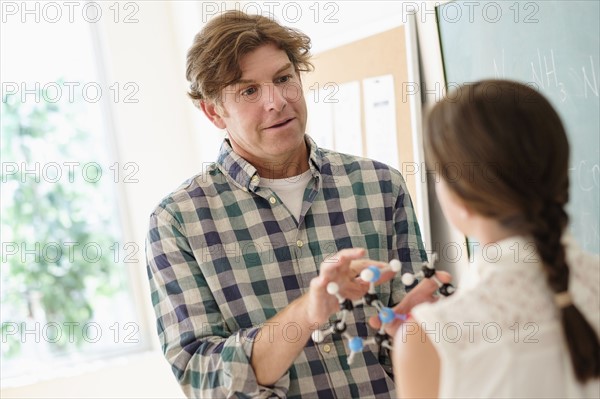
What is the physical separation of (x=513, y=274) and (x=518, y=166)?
0.15 m

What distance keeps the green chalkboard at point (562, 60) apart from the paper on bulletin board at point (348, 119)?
0.62 m

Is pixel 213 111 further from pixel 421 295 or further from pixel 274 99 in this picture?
pixel 421 295

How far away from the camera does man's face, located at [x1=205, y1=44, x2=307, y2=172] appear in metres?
1.68

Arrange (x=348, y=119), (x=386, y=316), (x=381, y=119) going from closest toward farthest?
(x=386, y=316) < (x=381, y=119) < (x=348, y=119)

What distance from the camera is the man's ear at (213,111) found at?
5.91 feet

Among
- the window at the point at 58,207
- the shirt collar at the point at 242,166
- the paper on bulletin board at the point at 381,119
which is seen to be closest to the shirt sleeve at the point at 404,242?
the shirt collar at the point at 242,166

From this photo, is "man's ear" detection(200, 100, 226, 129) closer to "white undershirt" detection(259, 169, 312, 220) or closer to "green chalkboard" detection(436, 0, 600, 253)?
"white undershirt" detection(259, 169, 312, 220)

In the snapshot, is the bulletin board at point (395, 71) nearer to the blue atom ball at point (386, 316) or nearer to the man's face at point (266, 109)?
the man's face at point (266, 109)

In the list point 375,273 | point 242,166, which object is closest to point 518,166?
point 375,273

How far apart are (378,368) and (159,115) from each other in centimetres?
227

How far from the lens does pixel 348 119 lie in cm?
267

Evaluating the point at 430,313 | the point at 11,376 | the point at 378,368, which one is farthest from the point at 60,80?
the point at 430,313

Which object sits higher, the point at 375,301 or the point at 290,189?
the point at 290,189

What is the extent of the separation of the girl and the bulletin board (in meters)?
1.28
